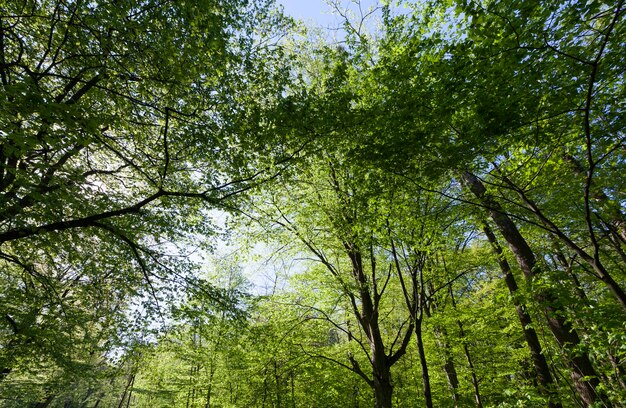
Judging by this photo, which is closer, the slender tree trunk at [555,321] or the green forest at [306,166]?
the green forest at [306,166]

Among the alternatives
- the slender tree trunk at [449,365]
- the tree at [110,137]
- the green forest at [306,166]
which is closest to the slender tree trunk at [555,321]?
the green forest at [306,166]

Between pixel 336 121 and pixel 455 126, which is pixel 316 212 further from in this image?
pixel 455 126

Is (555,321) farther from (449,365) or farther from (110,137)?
(110,137)

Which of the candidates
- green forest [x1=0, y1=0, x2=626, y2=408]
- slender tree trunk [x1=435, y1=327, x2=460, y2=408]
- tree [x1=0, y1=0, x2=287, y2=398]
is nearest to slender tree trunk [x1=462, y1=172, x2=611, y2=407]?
green forest [x1=0, y1=0, x2=626, y2=408]

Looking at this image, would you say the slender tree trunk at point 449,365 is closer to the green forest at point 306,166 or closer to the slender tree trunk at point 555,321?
the green forest at point 306,166

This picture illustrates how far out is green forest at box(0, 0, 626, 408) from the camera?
3803 mm

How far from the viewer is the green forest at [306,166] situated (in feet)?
12.5

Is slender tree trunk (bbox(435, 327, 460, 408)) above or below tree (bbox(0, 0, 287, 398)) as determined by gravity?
below

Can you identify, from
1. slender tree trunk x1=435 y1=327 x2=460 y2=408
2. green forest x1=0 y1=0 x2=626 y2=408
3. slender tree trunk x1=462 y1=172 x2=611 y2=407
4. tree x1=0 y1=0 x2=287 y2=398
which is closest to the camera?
green forest x1=0 y1=0 x2=626 y2=408

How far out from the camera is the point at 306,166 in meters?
6.89

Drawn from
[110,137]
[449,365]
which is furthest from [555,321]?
[110,137]

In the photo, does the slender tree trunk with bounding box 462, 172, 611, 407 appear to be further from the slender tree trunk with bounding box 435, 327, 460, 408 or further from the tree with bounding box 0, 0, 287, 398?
the tree with bounding box 0, 0, 287, 398

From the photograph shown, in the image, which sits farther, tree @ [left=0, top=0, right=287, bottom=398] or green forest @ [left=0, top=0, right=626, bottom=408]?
tree @ [left=0, top=0, right=287, bottom=398]

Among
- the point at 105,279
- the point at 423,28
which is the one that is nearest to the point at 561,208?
the point at 423,28
